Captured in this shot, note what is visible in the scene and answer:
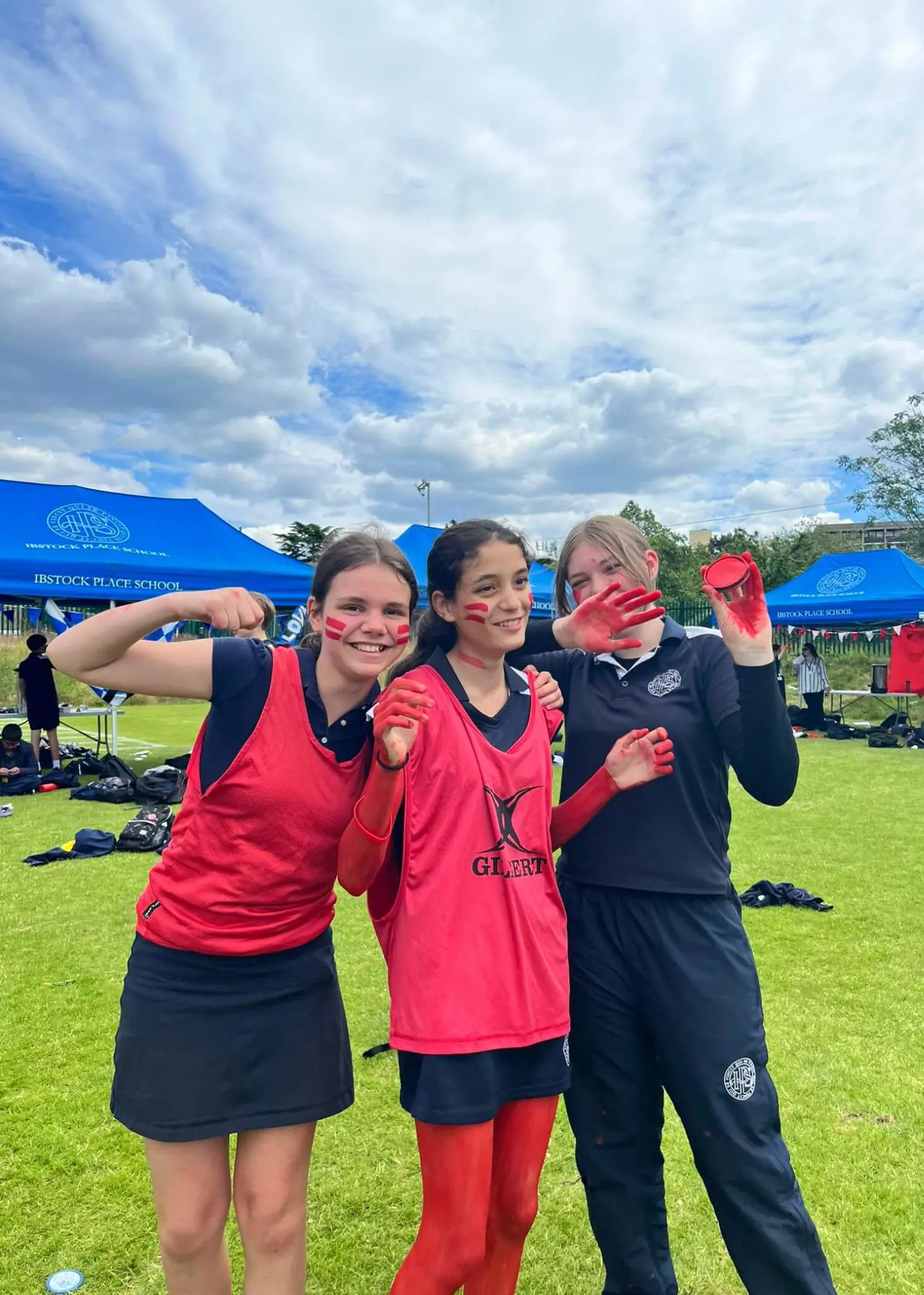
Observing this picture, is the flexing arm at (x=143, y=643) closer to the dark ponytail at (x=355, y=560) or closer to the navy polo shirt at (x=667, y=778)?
the dark ponytail at (x=355, y=560)

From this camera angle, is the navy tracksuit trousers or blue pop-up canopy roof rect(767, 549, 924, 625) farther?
blue pop-up canopy roof rect(767, 549, 924, 625)

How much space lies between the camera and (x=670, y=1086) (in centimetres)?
185

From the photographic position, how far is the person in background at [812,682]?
648 inches

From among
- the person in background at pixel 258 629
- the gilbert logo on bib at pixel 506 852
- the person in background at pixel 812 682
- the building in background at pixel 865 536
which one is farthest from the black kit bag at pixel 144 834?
the building in background at pixel 865 536

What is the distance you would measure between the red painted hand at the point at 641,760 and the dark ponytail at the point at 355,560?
0.61 meters

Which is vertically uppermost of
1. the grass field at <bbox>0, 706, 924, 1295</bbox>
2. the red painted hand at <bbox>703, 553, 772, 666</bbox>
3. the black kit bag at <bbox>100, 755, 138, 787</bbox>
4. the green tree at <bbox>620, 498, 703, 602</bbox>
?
the green tree at <bbox>620, 498, 703, 602</bbox>

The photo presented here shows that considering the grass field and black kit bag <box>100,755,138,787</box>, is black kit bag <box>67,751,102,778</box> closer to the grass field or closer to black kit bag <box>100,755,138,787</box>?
black kit bag <box>100,755,138,787</box>

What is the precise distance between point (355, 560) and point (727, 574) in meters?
0.89

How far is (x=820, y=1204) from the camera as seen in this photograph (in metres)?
2.62

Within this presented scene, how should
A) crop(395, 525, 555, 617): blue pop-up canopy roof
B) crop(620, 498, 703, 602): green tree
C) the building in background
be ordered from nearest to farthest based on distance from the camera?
crop(395, 525, 555, 617): blue pop-up canopy roof → crop(620, 498, 703, 602): green tree → the building in background

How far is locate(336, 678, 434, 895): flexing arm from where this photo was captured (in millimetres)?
1580

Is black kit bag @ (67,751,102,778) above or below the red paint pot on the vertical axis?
below

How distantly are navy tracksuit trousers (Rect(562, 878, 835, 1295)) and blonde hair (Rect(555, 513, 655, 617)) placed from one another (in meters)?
0.81

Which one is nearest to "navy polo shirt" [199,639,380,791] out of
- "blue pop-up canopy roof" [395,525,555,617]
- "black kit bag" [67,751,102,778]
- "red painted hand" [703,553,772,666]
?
"red painted hand" [703,553,772,666]
